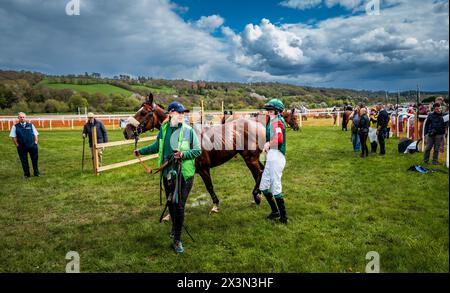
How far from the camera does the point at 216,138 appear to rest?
6.72 meters

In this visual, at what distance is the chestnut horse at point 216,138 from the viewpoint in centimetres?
623

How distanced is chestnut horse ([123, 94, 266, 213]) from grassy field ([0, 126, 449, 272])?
876 mm

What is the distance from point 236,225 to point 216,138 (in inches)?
80.3

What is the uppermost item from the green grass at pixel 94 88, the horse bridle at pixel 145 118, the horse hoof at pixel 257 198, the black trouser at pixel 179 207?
the green grass at pixel 94 88

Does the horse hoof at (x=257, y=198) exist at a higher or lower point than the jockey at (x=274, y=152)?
lower

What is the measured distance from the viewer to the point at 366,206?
21.2 feet

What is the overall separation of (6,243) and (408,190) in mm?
8755

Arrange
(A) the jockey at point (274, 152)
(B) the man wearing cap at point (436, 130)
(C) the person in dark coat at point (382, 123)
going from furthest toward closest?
(C) the person in dark coat at point (382, 123), (B) the man wearing cap at point (436, 130), (A) the jockey at point (274, 152)

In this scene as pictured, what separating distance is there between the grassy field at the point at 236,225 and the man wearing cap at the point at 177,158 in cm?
62

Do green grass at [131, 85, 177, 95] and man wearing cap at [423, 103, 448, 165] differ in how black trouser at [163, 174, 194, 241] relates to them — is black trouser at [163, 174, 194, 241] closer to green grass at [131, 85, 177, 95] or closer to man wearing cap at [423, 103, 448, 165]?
man wearing cap at [423, 103, 448, 165]

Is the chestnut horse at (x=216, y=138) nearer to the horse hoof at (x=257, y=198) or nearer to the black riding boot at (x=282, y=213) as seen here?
the horse hoof at (x=257, y=198)

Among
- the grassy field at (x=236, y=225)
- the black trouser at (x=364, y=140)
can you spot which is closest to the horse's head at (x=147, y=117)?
the grassy field at (x=236, y=225)

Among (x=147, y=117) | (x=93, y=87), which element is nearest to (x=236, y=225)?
(x=147, y=117)

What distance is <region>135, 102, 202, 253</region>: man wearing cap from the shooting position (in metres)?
4.54
